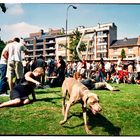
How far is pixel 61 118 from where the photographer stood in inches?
380

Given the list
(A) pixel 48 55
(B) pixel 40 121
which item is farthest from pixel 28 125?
(A) pixel 48 55

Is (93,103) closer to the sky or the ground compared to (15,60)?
closer to the ground

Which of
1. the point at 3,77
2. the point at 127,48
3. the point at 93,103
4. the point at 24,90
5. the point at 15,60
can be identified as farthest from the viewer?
the point at 127,48

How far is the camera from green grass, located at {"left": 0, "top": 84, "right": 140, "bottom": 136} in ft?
29.6

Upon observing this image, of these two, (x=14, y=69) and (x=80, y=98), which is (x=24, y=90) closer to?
(x=14, y=69)

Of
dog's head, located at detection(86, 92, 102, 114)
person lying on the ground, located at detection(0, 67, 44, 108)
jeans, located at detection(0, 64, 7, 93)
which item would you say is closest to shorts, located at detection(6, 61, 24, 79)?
jeans, located at detection(0, 64, 7, 93)

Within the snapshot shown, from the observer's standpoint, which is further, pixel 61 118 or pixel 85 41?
pixel 85 41

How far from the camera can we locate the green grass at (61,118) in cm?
902

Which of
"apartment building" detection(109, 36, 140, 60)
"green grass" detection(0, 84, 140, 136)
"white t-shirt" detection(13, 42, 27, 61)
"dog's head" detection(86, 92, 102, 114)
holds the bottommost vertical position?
"green grass" detection(0, 84, 140, 136)

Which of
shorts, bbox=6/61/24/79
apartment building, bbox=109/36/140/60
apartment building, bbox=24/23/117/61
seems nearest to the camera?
shorts, bbox=6/61/24/79

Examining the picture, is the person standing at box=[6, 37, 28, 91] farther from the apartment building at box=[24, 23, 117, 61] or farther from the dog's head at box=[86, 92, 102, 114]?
the apartment building at box=[24, 23, 117, 61]

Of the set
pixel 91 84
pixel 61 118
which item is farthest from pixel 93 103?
pixel 91 84

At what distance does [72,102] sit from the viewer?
9.01 metres

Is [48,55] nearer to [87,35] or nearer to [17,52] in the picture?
[87,35]
